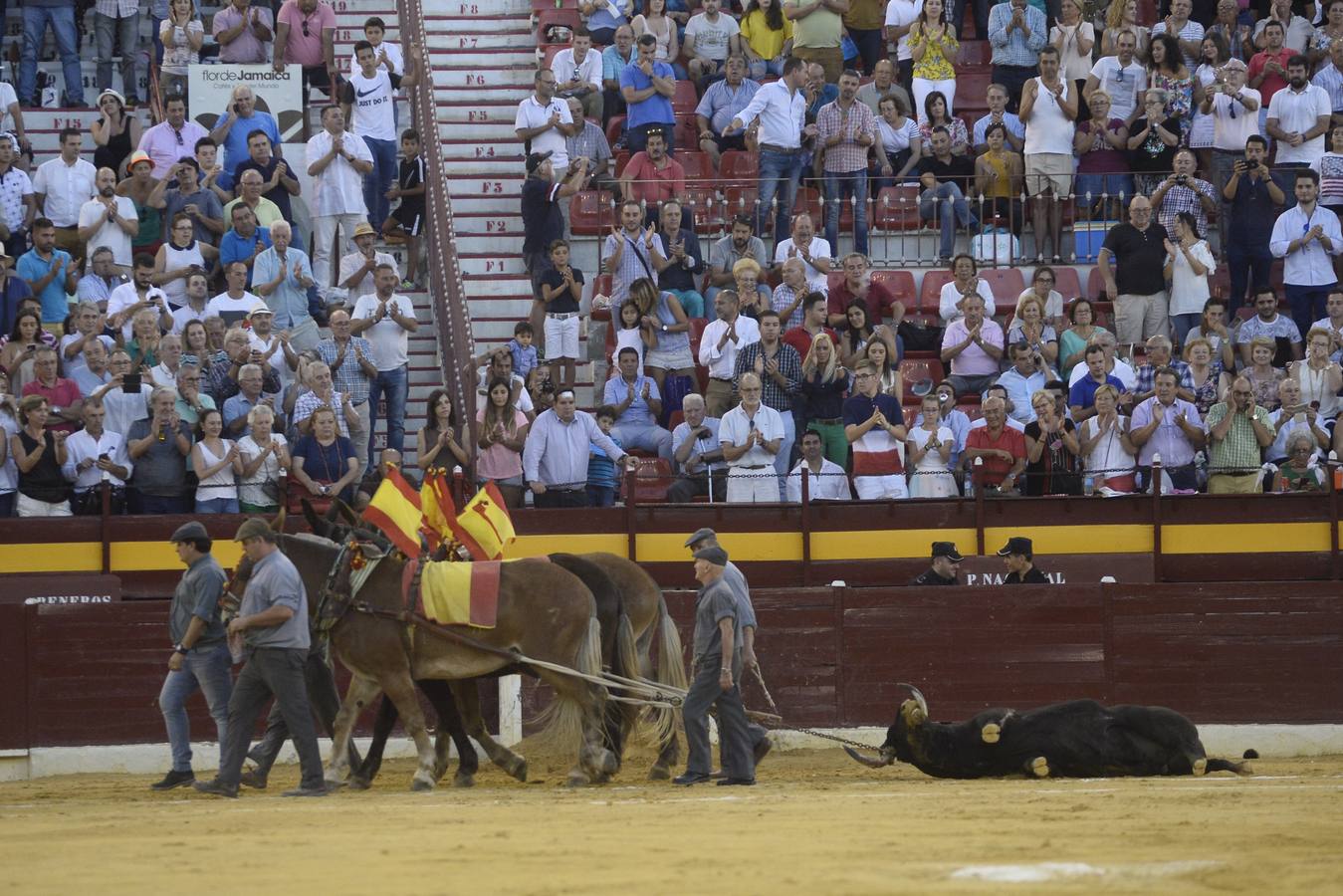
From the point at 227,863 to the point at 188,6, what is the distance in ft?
43.7

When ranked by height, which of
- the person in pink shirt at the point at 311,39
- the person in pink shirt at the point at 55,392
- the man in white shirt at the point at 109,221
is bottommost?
the person in pink shirt at the point at 55,392

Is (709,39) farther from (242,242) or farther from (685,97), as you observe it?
(242,242)

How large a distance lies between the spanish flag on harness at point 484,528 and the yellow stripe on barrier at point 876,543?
3740mm

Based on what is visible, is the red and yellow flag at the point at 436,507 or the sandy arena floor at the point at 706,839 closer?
the sandy arena floor at the point at 706,839

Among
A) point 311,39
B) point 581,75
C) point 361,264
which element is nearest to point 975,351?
point 581,75

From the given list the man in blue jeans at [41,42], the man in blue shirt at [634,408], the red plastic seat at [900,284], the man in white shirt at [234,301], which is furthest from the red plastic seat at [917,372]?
the man in blue jeans at [41,42]

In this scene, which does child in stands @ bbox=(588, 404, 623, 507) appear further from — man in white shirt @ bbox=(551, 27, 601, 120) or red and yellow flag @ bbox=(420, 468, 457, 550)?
man in white shirt @ bbox=(551, 27, 601, 120)

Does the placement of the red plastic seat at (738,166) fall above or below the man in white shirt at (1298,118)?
below

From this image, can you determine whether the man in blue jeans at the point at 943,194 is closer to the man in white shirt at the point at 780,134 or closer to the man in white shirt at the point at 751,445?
the man in white shirt at the point at 780,134

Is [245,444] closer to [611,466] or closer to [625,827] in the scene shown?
[611,466]

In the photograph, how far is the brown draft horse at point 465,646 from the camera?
42.3 feet

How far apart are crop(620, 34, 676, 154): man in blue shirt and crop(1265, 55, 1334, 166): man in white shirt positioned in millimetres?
5852

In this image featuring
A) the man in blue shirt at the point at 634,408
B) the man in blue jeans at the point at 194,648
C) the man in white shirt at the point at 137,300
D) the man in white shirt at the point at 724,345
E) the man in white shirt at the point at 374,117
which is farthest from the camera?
the man in white shirt at the point at 374,117

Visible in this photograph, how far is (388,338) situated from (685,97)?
5.16 meters
